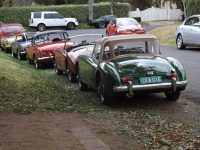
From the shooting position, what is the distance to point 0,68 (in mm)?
14250

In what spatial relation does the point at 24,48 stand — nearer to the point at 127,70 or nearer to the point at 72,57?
the point at 72,57

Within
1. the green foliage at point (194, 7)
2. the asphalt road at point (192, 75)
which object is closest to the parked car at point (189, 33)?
the asphalt road at point (192, 75)

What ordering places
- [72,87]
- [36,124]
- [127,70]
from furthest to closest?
[72,87], [127,70], [36,124]

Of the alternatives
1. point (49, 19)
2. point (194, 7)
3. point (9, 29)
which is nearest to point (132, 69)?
point (9, 29)

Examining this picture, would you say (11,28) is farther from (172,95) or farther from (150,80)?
(150,80)

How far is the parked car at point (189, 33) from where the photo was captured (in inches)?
862

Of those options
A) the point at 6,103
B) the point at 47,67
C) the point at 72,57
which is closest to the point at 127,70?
the point at 6,103

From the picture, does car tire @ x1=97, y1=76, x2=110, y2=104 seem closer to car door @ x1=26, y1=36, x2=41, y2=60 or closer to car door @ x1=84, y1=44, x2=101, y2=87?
car door @ x1=84, y1=44, x2=101, y2=87

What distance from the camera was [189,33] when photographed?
2231 centimetres

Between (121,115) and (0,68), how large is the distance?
6304 millimetres

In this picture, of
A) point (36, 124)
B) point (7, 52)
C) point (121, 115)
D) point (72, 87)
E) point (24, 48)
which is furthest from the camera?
point (7, 52)

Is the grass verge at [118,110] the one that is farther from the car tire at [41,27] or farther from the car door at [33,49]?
the car tire at [41,27]

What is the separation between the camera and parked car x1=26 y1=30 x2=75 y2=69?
18.0m

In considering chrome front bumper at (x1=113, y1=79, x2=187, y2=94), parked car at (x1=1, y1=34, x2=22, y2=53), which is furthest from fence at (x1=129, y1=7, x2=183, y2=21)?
chrome front bumper at (x1=113, y1=79, x2=187, y2=94)
